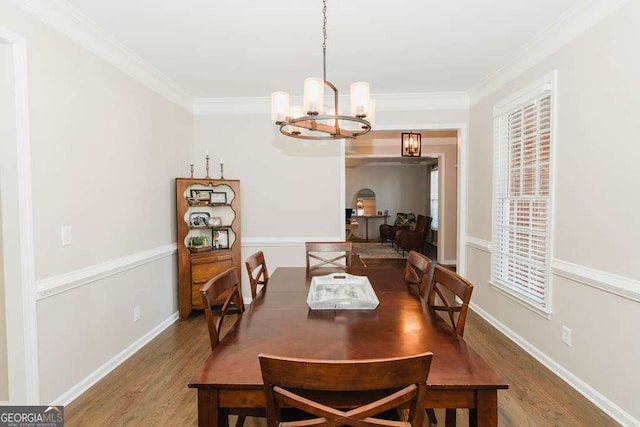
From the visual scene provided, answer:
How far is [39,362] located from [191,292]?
177 centimetres

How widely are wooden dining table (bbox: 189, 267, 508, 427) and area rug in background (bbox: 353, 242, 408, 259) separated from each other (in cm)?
619

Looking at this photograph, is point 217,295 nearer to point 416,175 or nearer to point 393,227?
point 393,227

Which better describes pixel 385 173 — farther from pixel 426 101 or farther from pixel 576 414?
pixel 576 414

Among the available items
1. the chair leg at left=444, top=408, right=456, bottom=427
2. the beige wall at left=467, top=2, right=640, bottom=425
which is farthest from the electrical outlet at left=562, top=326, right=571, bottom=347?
the chair leg at left=444, top=408, right=456, bottom=427

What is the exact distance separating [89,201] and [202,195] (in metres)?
1.63

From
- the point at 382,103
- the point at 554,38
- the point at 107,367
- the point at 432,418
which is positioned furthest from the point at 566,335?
the point at 107,367

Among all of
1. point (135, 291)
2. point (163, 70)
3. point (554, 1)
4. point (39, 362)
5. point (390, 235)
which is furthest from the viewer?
point (390, 235)

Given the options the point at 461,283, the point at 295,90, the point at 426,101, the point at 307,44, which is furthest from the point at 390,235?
the point at 461,283

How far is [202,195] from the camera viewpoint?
13.3 ft

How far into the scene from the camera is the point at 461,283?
64.9 inches

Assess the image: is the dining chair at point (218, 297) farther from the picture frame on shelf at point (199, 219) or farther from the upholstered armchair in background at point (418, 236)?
the upholstered armchair in background at point (418, 236)

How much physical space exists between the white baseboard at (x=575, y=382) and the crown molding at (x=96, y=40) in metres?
Answer: 4.18

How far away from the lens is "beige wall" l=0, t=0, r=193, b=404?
206 cm

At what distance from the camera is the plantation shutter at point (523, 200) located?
2734 mm
